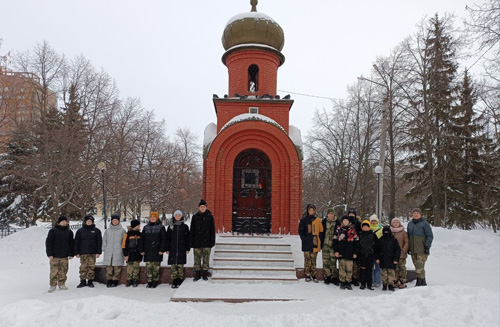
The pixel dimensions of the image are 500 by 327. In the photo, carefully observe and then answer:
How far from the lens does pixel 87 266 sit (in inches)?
293

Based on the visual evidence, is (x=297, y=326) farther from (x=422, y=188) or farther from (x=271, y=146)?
(x=422, y=188)

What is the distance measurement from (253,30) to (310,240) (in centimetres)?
846

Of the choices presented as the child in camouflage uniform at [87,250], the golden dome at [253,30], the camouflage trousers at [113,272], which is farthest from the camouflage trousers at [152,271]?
the golden dome at [253,30]

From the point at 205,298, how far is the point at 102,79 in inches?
658

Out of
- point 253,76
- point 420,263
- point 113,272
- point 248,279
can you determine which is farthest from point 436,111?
point 113,272

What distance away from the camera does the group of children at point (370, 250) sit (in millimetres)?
7102

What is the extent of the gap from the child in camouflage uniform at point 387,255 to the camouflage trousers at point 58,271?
273 inches

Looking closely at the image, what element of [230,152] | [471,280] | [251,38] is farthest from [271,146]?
[471,280]

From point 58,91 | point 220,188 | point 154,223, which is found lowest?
point 154,223

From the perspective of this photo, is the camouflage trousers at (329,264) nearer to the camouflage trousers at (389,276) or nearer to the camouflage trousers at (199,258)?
the camouflage trousers at (389,276)

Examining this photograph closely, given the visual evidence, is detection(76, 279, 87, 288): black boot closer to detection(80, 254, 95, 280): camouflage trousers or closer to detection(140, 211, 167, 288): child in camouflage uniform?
detection(80, 254, 95, 280): camouflage trousers

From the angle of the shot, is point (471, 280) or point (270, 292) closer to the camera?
point (270, 292)

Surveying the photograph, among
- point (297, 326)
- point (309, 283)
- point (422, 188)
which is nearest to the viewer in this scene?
point (297, 326)

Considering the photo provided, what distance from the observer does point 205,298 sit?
20.3 ft
